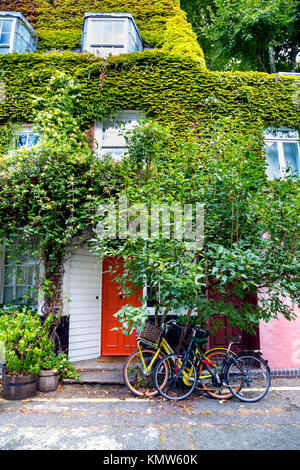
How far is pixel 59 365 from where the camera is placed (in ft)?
18.4

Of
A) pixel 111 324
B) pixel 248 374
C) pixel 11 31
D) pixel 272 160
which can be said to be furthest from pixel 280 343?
pixel 11 31

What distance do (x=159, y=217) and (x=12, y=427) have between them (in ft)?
11.6

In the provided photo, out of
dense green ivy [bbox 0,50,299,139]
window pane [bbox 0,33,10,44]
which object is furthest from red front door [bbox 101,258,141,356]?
window pane [bbox 0,33,10,44]

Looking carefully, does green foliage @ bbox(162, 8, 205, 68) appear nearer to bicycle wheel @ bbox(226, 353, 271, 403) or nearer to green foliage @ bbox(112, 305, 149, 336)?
green foliage @ bbox(112, 305, 149, 336)

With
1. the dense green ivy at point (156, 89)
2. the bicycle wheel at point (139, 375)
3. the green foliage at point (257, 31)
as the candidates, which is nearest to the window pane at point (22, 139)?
the dense green ivy at point (156, 89)

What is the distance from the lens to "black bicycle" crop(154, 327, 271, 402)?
191 inches

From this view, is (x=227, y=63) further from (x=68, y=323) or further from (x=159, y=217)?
(x=68, y=323)

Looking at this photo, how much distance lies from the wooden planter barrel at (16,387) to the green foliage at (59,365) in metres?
0.45

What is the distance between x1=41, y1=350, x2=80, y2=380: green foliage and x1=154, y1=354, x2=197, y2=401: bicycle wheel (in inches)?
71.2

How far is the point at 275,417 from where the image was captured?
14.1 feet

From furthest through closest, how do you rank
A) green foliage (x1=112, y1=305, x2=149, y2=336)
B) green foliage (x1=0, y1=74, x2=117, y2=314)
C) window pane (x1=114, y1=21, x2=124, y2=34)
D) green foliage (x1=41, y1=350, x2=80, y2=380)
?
window pane (x1=114, y1=21, x2=124, y2=34) < green foliage (x1=0, y1=74, x2=117, y2=314) < green foliage (x1=41, y1=350, x2=80, y2=380) < green foliage (x1=112, y1=305, x2=149, y2=336)

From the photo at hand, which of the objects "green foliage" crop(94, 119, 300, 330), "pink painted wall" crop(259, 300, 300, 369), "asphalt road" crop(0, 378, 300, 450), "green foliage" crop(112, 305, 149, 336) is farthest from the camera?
"pink painted wall" crop(259, 300, 300, 369)

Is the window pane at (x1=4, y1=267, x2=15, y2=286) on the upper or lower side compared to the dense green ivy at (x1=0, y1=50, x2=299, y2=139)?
lower
